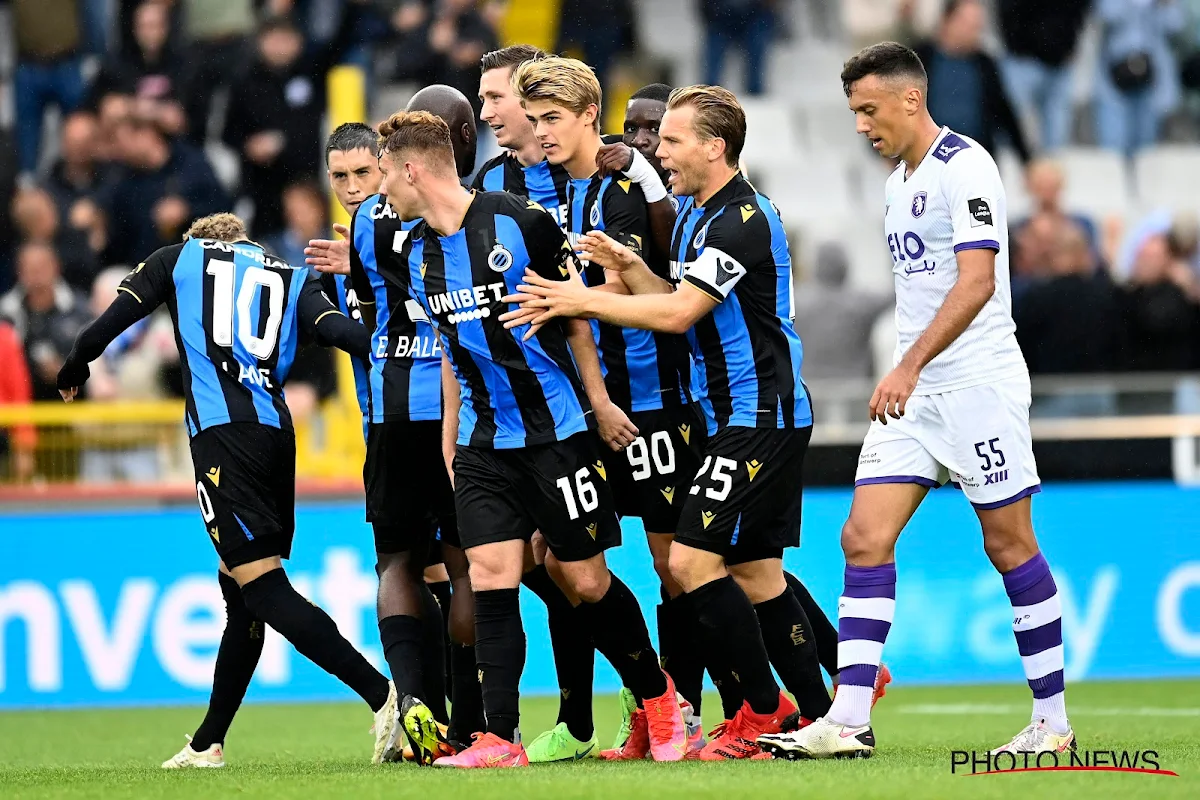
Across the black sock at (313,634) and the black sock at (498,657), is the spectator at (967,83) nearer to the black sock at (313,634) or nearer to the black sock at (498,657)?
the black sock at (313,634)

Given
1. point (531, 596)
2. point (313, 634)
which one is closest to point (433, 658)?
point (313, 634)

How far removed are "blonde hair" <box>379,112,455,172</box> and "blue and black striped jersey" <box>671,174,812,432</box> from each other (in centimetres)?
87

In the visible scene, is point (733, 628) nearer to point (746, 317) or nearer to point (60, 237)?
point (746, 317)

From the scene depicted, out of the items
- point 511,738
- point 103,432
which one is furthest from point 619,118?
point 511,738

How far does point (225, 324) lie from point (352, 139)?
94 centimetres

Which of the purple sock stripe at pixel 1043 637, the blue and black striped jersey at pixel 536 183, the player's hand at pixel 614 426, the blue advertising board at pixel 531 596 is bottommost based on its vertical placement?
the blue advertising board at pixel 531 596

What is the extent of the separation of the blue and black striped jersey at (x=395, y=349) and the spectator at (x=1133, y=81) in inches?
452

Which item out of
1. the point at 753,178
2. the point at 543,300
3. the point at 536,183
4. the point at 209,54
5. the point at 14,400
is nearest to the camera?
the point at 543,300

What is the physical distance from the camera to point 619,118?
52.3 ft

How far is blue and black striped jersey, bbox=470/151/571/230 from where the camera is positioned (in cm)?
661

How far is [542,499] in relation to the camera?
5.96 metres

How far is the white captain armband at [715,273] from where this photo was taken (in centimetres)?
590

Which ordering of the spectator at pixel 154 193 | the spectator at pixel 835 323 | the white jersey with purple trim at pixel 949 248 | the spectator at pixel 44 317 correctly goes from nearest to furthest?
the white jersey with purple trim at pixel 949 248 → the spectator at pixel 44 317 → the spectator at pixel 154 193 → the spectator at pixel 835 323

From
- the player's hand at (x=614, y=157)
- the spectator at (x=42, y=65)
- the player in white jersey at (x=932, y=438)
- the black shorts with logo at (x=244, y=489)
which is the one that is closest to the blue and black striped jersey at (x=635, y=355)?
the player's hand at (x=614, y=157)
